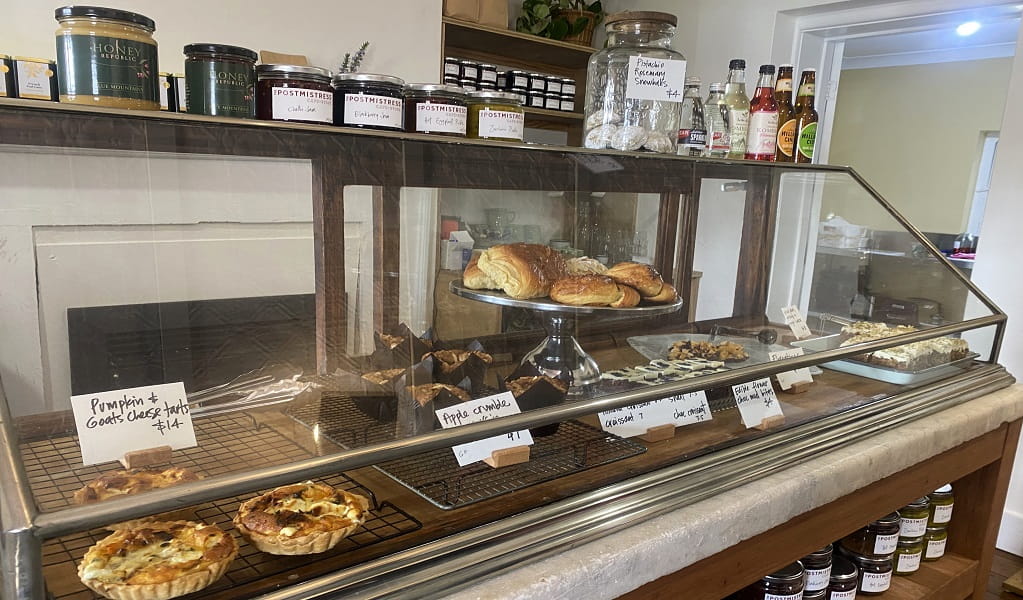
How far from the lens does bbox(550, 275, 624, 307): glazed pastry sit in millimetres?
1134

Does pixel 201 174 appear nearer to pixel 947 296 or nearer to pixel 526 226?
pixel 526 226

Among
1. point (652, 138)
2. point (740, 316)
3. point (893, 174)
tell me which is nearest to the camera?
point (652, 138)

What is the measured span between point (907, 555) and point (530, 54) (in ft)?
9.40

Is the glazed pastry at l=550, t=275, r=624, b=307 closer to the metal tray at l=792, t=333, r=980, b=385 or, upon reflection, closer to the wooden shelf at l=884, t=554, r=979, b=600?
the metal tray at l=792, t=333, r=980, b=385

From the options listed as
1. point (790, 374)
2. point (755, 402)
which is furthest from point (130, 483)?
point (790, 374)

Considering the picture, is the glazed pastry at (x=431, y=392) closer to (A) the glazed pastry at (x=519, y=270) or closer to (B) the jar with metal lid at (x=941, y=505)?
(A) the glazed pastry at (x=519, y=270)

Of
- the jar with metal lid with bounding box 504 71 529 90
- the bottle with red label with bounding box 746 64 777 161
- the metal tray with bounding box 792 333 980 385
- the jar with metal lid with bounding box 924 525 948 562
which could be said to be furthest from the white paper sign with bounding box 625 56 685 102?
the jar with metal lid with bounding box 504 71 529 90

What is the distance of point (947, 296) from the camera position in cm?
161

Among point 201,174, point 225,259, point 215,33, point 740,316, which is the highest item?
point 215,33

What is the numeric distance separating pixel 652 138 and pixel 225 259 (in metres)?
0.79

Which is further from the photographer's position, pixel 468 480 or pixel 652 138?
pixel 652 138

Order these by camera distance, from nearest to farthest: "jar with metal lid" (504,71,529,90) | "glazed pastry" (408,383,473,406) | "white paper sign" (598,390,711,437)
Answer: "glazed pastry" (408,383,473,406), "white paper sign" (598,390,711,437), "jar with metal lid" (504,71,529,90)

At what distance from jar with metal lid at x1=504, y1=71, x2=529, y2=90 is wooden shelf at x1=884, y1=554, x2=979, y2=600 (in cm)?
255

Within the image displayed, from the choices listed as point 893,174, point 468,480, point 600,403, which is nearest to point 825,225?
point 600,403
